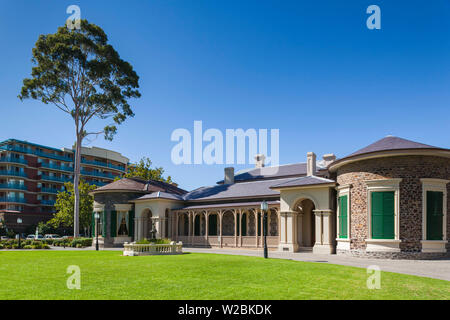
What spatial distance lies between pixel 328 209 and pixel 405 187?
5.37 metres

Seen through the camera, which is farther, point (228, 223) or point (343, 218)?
point (228, 223)

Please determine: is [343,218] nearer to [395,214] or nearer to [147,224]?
[395,214]

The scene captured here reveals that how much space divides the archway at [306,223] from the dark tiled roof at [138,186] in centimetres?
1578

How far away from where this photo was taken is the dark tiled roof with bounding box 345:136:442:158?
2030cm

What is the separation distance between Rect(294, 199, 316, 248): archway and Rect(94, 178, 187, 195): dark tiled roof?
1578cm

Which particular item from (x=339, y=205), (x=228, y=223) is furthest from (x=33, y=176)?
(x=339, y=205)

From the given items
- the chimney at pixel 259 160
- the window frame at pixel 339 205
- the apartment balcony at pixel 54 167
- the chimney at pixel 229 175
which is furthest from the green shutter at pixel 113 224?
the apartment balcony at pixel 54 167

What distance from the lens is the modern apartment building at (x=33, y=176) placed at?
64812 millimetres

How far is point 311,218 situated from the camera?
28594 millimetres

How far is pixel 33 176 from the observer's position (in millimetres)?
69438

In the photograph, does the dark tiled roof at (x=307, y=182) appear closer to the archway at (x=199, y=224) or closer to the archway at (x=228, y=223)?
the archway at (x=228, y=223)

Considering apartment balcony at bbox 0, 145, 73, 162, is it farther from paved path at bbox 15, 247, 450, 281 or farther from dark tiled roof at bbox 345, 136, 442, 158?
dark tiled roof at bbox 345, 136, 442, 158
